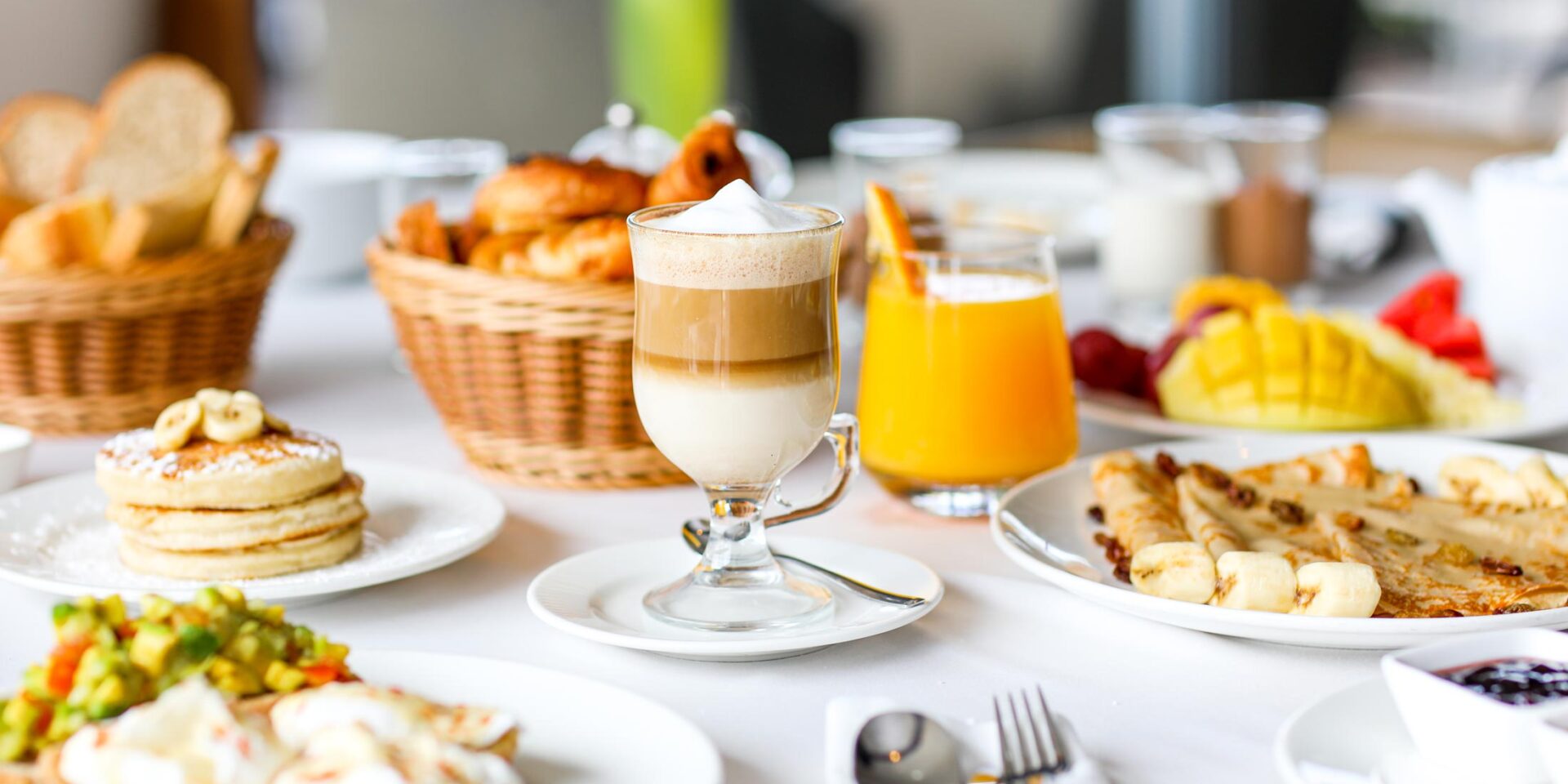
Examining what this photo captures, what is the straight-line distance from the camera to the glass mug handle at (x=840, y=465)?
106 cm

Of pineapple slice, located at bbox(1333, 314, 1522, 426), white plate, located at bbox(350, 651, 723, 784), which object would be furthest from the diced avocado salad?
pineapple slice, located at bbox(1333, 314, 1522, 426)

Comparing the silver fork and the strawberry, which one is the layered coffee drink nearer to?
the silver fork

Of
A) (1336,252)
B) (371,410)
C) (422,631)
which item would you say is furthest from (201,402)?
(1336,252)

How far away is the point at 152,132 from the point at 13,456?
0.54 m

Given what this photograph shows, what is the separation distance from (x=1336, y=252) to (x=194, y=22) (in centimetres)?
263

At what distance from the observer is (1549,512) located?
1.10 m

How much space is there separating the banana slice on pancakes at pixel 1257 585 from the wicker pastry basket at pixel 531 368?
0.55 metres

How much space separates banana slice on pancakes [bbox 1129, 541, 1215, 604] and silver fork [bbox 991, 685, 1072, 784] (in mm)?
156

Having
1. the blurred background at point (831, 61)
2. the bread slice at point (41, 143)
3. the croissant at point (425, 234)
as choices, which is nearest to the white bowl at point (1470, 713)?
the croissant at point (425, 234)

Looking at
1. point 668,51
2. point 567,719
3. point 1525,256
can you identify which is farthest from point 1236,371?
point 668,51

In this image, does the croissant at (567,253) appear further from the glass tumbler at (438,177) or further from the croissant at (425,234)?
the glass tumbler at (438,177)

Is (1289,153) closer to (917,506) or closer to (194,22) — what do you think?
(917,506)

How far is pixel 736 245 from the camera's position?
0.97 m

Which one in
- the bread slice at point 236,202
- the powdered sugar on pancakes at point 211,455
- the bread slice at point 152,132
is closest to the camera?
the powdered sugar on pancakes at point 211,455
